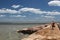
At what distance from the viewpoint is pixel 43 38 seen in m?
18.9

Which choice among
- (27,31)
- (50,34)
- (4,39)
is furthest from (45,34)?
(27,31)

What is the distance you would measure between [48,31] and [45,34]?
740 millimetres

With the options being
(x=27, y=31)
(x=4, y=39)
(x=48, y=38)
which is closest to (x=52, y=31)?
(x=48, y=38)

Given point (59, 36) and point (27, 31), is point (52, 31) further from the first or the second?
point (27, 31)

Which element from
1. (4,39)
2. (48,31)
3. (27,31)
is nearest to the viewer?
(48,31)

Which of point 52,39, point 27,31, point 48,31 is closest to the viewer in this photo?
point 52,39

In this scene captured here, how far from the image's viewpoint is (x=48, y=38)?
61.6ft

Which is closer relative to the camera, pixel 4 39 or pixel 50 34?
pixel 50 34

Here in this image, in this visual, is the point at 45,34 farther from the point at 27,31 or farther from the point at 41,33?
the point at 27,31

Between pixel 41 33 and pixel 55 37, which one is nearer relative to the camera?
pixel 55 37

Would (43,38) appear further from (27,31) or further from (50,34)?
(27,31)

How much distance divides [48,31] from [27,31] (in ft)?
60.7

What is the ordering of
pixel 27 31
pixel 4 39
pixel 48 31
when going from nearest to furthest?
pixel 48 31, pixel 4 39, pixel 27 31

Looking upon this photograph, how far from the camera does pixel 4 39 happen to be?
29.6 m
